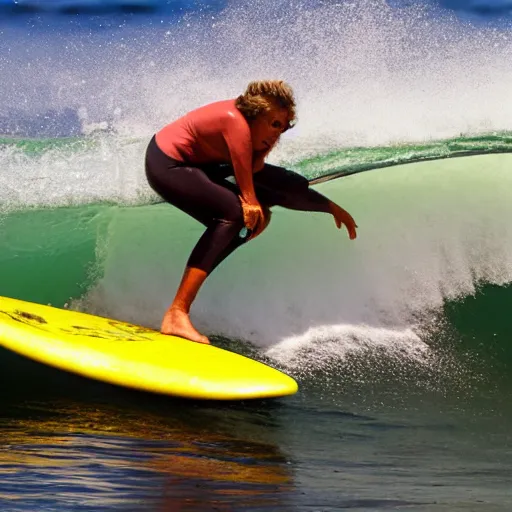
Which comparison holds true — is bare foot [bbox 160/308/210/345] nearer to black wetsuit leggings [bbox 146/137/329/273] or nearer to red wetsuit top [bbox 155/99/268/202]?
black wetsuit leggings [bbox 146/137/329/273]

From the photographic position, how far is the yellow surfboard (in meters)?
3.04

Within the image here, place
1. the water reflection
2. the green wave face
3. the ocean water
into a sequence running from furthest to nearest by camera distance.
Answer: the green wave face < the ocean water < the water reflection

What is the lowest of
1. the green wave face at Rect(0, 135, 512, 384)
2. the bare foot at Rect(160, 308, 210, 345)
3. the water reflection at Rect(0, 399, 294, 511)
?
the water reflection at Rect(0, 399, 294, 511)

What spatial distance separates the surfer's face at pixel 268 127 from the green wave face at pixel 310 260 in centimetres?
90

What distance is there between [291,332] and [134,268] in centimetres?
88

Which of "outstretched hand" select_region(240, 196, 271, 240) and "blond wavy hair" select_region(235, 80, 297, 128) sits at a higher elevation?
"blond wavy hair" select_region(235, 80, 297, 128)

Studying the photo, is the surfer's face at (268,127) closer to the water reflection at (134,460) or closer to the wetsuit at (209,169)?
the wetsuit at (209,169)

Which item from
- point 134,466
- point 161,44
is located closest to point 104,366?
point 134,466

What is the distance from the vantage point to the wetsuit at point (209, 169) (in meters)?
3.46

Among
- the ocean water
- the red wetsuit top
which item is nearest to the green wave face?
the ocean water

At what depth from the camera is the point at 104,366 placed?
3.07 metres

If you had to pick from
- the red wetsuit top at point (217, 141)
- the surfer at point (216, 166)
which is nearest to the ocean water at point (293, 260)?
the surfer at point (216, 166)

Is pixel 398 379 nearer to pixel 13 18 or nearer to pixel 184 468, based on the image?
pixel 184 468

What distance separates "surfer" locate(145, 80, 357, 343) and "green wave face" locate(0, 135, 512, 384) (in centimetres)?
59
